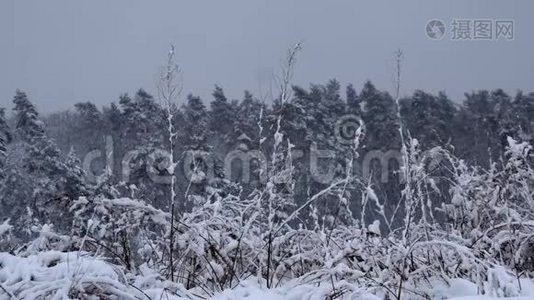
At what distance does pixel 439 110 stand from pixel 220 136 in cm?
1787

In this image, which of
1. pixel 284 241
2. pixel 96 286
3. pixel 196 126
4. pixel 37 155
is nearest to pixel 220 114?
pixel 196 126

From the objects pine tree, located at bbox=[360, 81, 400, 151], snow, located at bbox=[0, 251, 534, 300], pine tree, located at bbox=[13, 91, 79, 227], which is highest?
pine tree, located at bbox=[360, 81, 400, 151]

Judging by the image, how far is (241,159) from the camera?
34.9 m

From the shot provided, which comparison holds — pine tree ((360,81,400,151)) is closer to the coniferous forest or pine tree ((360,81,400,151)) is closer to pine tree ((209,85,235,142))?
pine tree ((209,85,235,142))

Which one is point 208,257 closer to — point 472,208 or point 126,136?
point 472,208

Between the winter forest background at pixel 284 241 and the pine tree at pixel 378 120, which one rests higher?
the pine tree at pixel 378 120

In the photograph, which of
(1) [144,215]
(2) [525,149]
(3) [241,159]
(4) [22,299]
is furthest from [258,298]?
(3) [241,159]

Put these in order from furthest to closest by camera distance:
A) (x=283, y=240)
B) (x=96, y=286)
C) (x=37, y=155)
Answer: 1. (x=37, y=155)
2. (x=283, y=240)
3. (x=96, y=286)

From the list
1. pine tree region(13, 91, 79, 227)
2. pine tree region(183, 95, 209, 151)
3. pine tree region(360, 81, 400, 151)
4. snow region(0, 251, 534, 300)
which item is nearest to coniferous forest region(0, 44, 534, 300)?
snow region(0, 251, 534, 300)

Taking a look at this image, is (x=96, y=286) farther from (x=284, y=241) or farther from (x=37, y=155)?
(x=37, y=155)

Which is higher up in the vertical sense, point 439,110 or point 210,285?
point 439,110

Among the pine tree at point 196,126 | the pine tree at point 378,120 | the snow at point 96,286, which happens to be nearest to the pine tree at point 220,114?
the pine tree at point 196,126

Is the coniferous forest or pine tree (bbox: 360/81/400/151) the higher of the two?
pine tree (bbox: 360/81/400/151)

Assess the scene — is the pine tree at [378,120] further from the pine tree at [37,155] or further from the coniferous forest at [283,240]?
the coniferous forest at [283,240]
